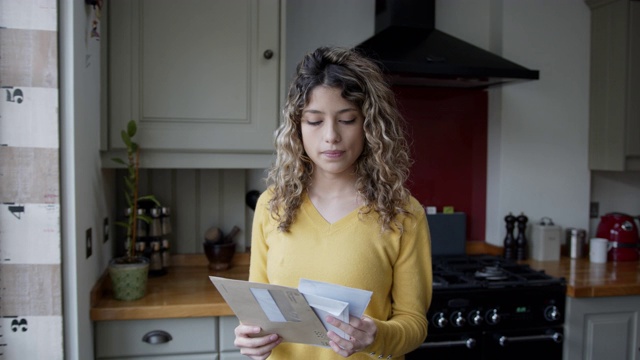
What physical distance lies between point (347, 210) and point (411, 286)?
0.21 metres

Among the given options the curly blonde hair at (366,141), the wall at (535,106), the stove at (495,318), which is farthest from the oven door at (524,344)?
the curly blonde hair at (366,141)

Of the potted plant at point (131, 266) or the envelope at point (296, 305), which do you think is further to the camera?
the potted plant at point (131, 266)

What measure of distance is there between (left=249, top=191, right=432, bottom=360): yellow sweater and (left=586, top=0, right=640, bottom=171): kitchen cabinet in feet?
6.04

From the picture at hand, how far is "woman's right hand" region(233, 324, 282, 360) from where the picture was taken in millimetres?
1134

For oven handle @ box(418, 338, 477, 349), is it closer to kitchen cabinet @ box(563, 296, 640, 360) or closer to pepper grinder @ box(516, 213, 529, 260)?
kitchen cabinet @ box(563, 296, 640, 360)

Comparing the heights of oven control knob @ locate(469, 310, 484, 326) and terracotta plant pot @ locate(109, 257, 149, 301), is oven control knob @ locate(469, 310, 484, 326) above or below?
below

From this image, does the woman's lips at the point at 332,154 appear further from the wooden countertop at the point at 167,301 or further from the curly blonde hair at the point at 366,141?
the wooden countertop at the point at 167,301

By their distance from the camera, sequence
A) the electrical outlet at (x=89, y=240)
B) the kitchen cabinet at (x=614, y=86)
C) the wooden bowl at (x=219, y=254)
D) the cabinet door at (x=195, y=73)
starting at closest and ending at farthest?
1. the electrical outlet at (x=89, y=240)
2. the cabinet door at (x=195, y=73)
3. the wooden bowl at (x=219, y=254)
4. the kitchen cabinet at (x=614, y=86)

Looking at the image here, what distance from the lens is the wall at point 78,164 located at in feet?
5.02

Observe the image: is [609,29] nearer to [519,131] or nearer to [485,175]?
[519,131]

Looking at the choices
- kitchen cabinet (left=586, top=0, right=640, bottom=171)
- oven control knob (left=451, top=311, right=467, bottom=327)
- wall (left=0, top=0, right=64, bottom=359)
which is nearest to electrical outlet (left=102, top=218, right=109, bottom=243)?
wall (left=0, top=0, right=64, bottom=359)

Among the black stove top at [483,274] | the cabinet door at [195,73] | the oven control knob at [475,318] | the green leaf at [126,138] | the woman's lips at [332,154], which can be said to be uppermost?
the cabinet door at [195,73]

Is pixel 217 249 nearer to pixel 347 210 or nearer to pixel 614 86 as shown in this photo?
pixel 347 210

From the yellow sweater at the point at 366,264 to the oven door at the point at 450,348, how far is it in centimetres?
88
